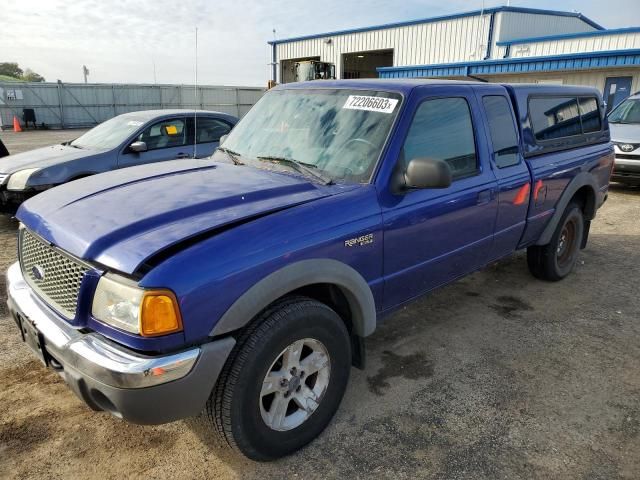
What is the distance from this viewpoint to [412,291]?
10.5 feet

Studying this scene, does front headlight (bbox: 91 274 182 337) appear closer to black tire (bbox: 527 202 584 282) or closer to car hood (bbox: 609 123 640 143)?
black tire (bbox: 527 202 584 282)

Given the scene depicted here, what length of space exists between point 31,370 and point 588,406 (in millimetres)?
3645

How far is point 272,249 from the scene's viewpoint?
226 centimetres

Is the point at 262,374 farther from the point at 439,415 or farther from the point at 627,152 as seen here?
the point at 627,152

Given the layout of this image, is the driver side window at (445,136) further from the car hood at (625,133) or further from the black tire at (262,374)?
the car hood at (625,133)

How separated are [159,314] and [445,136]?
2235 millimetres

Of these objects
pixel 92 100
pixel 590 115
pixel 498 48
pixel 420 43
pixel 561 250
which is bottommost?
pixel 561 250

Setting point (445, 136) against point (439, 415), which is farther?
point (445, 136)

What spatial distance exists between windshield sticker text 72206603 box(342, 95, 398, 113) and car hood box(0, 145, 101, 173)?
4.88 meters

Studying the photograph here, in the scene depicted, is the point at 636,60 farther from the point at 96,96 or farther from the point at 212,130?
the point at 96,96

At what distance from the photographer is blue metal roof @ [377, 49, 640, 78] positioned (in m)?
15.1

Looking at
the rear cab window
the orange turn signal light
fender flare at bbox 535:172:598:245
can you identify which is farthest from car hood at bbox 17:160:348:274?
fender flare at bbox 535:172:598:245

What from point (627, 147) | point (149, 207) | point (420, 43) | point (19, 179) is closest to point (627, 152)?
point (627, 147)

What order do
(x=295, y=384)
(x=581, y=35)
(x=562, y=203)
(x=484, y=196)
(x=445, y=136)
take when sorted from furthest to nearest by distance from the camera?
(x=581, y=35) < (x=562, y=203) < (x=484, y=196) < (x=445, y=136) < (x=295, y=384)
